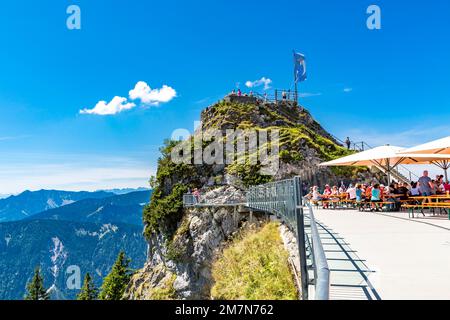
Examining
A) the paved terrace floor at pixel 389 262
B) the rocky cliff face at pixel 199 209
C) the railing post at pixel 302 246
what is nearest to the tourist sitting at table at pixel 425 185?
the paved terrace floor at pixel 389 262

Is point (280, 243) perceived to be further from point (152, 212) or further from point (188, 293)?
point (152, 212)

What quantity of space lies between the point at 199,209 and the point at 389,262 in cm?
2642

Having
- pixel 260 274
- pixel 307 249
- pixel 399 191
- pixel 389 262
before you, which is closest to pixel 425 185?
pixel 399 191

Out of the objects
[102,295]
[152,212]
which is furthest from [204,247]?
[102,295]

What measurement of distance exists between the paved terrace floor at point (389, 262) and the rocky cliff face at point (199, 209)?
17.3 m

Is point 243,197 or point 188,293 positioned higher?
point 243,197

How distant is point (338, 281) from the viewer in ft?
17.8

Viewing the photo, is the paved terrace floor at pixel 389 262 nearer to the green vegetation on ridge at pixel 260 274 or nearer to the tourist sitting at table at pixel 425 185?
the green vegetation on ridge at pixel 260 274

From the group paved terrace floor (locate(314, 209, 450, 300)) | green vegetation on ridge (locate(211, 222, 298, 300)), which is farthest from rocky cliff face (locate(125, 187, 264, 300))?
paved terrace floor (locate(314, 209, 450, 300))

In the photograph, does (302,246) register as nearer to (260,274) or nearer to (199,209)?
(260,274)

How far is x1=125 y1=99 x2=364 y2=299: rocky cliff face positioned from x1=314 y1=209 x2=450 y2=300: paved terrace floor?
17327mm

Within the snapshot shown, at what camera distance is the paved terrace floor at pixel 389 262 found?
194 inches

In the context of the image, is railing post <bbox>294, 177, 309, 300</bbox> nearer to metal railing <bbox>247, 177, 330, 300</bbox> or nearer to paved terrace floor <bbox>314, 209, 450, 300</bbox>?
metal railing <bbox>247, 177, 330, 300</bbox>

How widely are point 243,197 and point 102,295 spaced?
35253 mm
